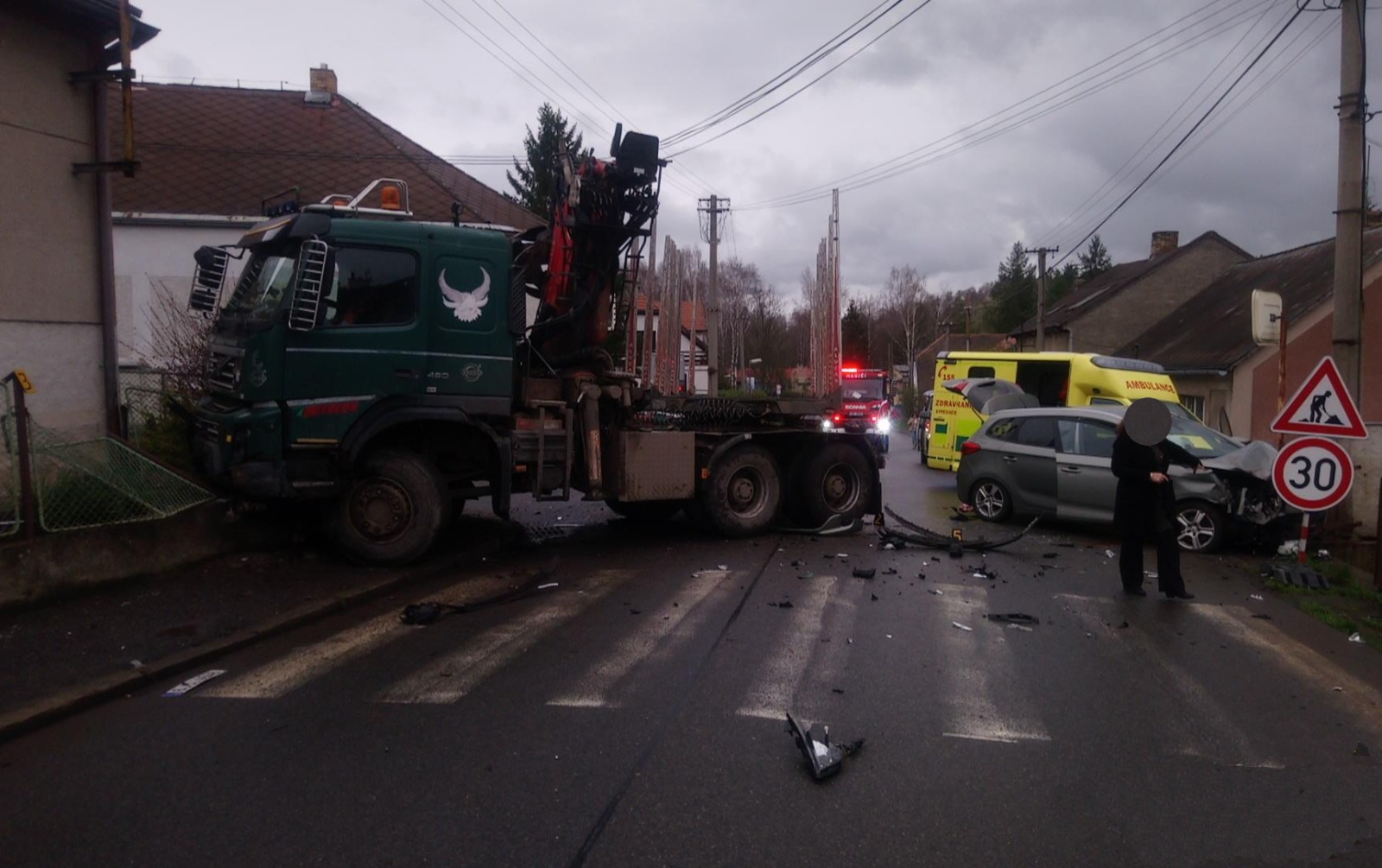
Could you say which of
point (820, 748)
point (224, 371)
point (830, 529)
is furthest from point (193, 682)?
point (830, 529)

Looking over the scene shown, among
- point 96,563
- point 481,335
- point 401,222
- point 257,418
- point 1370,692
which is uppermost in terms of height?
point 401,222

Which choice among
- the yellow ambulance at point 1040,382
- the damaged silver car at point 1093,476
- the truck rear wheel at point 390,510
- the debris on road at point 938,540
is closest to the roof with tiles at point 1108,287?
the yellow ambulance at point 1040,382

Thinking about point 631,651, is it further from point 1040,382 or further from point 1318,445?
point 1040,382

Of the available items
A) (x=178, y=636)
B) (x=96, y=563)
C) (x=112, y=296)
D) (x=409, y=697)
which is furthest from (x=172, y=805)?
(x=112, y=296)

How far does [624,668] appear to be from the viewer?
21.4 ft

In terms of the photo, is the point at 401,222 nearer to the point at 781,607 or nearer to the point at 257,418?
the point at 257,418

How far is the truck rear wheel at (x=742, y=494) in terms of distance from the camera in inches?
457

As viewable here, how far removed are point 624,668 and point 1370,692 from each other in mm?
4704

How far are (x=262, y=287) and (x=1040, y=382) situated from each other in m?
16.3

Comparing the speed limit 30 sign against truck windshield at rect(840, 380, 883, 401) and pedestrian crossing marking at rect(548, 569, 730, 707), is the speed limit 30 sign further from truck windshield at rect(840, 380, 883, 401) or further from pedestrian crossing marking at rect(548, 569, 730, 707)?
truck windshield at rect(840, 380, 883, 401)

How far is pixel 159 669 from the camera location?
6219 mm

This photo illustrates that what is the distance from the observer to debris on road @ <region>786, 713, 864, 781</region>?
479 centimetres

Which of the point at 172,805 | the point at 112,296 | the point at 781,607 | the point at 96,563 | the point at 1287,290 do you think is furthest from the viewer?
the point at 1287,290

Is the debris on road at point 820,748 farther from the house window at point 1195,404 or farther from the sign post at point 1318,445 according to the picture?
the house window at point 1195,404
